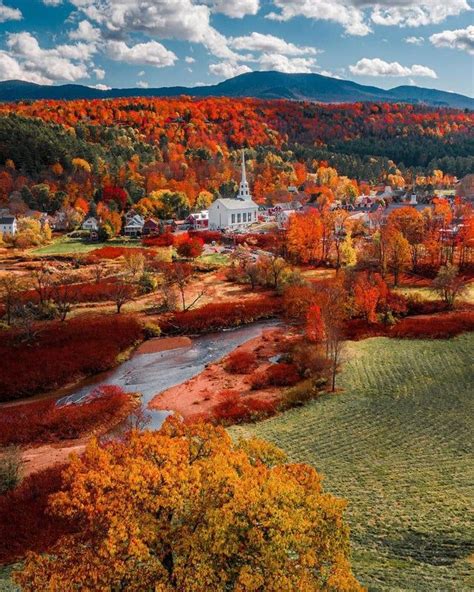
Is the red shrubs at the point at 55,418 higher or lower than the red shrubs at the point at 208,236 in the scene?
lower

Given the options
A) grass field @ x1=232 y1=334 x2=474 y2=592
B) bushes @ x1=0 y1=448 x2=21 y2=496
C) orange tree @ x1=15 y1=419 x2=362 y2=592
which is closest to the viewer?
orange tree @ x1=15 y1=419 x2=362 y2=592

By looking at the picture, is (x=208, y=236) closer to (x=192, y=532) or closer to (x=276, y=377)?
(x=276, y=377)

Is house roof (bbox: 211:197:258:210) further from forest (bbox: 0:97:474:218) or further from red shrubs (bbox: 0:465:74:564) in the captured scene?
red shrubs (bbox: 0:465:74:564)

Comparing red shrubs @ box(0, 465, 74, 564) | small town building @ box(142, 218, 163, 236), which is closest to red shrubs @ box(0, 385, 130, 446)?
red shrubs @ box(0, 465, 74, 564)

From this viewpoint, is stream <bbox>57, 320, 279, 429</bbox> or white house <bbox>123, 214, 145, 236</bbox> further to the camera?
white house <bbox>123, 214, 145, 236</bbox>

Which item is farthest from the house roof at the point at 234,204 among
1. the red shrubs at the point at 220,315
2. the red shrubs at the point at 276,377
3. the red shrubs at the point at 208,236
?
the red shrubs at the point at 276,377

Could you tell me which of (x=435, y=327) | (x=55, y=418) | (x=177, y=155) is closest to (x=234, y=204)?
(x=177, y=155)

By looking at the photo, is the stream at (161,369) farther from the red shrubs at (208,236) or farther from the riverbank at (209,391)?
the red shrubs at (208,236)
